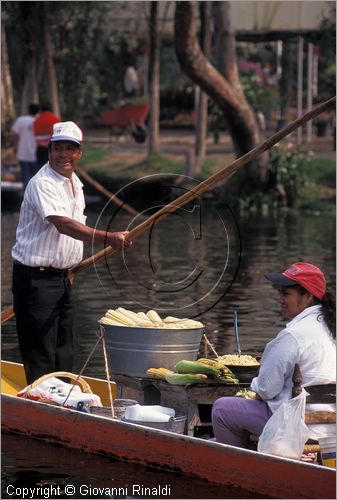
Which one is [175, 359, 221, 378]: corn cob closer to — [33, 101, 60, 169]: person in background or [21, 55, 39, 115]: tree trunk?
[33, 101, 60, 169]: person in background

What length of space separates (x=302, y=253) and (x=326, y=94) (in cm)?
1632

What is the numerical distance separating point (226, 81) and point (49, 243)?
17.8 m

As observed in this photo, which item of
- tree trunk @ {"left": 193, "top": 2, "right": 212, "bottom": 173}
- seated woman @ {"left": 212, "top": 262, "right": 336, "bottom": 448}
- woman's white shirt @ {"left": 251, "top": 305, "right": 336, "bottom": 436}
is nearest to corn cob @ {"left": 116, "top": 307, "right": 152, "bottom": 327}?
seated woman @ {"left": 212, "top": 262, "right": 336, "bottom": 448}

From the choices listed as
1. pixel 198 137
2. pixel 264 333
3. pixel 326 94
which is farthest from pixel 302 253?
pixel 326 94

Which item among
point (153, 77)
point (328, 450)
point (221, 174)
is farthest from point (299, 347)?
A: point (153, 77)

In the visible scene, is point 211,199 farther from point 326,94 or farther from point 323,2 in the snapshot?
point 326,94

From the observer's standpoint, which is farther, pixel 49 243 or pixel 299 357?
pixel 49 243

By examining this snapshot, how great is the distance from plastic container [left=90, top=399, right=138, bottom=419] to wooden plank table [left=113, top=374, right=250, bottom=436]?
0.09 metres

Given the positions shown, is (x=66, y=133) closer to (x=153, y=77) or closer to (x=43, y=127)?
(x=43, y=127)

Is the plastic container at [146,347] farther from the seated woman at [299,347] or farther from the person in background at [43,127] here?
the person in background at [43,127]

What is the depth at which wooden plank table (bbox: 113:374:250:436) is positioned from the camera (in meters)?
8.78

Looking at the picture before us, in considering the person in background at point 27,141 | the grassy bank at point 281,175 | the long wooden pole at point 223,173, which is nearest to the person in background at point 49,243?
the long wooden pole at point 223,173

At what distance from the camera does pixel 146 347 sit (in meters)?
Answer: 9.17

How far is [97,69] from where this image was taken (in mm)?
43594
